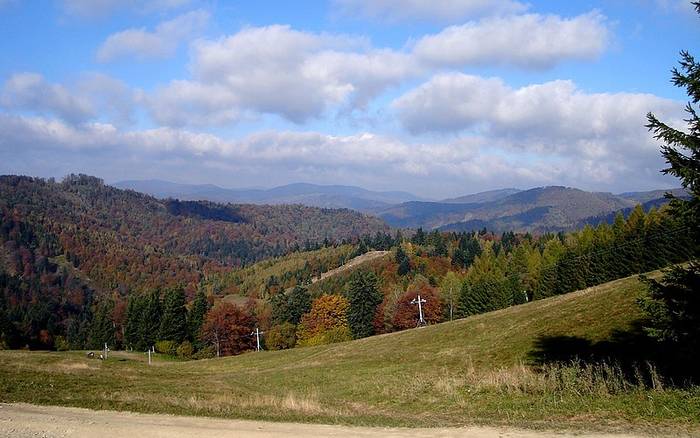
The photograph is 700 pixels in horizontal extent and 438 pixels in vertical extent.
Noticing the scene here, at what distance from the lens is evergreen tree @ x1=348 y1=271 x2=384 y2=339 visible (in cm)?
10369

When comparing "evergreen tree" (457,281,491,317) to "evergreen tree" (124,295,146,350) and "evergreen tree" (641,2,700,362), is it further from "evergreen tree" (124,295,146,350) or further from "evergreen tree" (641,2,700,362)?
"evergreen tree" (641,2,700,362)

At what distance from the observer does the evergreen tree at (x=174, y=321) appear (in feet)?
338

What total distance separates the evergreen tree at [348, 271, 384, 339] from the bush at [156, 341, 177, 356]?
34.8m

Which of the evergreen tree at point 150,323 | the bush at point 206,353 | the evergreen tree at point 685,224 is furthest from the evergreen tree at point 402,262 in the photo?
the evergreen tree at point 685,224

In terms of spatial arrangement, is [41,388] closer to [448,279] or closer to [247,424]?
[247,424]

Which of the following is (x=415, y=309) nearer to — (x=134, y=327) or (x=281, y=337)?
(x=281, y=337)

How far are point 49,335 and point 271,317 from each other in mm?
59803

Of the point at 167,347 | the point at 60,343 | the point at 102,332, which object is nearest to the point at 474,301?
the point at 167,347

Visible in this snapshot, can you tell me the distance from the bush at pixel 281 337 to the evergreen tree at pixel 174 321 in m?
17.2

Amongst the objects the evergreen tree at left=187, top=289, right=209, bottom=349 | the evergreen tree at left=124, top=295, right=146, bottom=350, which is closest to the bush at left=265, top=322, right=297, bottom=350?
the evergreen tree at left=187, top=289, right=209, bottom=349

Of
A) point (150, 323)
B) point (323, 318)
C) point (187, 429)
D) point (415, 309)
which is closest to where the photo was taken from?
point (187, 429)

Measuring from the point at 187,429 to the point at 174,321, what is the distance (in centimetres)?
9608

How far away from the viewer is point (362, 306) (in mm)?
104938

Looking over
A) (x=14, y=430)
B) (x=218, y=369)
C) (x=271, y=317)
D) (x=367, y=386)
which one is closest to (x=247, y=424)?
(x=14, y=430)
